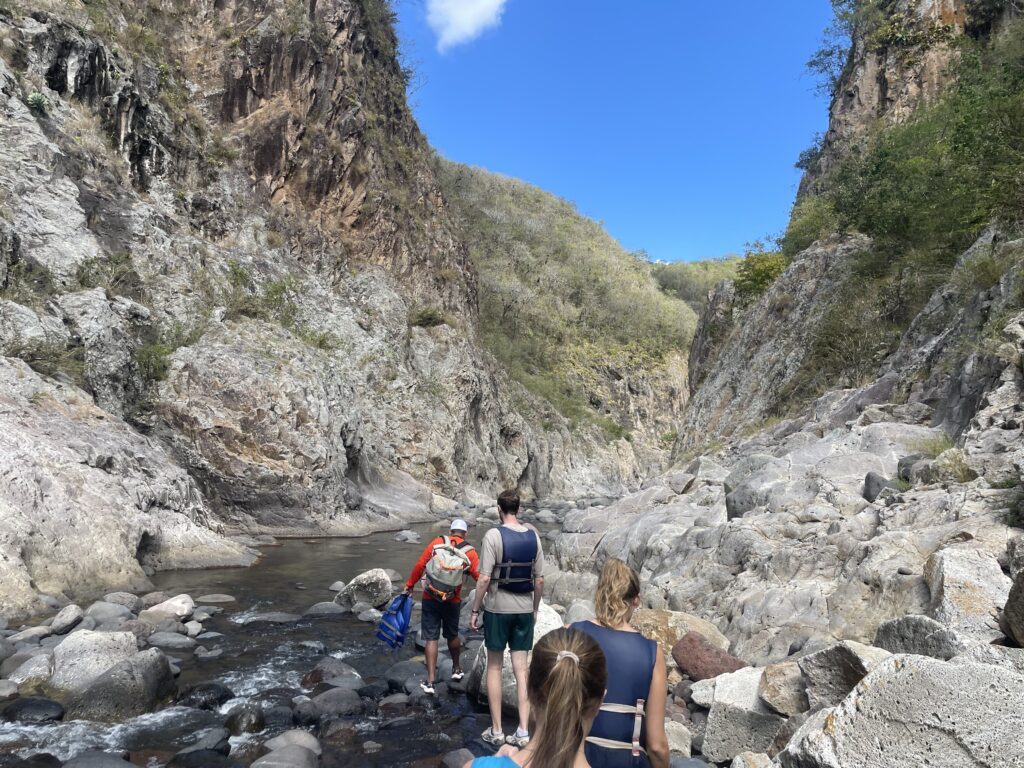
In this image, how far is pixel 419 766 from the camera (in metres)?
5.46

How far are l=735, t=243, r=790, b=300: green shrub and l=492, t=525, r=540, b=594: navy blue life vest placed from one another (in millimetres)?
28082

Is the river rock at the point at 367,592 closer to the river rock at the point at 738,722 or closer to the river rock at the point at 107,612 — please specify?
the river rock at the point at 107,612

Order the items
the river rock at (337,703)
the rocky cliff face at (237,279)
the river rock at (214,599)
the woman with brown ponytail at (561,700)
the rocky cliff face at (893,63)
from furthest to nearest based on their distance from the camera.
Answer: the rocky cliff face at (893,63) < the rocky cliff face at (237,279) < the river rock at (214,599) < the river rock at (337,703) < the woman with brown ponytail at (561,700)

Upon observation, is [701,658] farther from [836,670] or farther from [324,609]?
[324,609]

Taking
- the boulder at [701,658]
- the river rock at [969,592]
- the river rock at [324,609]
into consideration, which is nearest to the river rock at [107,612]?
the river rock at [324,609]

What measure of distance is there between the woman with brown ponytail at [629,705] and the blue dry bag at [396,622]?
4.67 m

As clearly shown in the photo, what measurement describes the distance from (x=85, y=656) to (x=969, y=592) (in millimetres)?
7884

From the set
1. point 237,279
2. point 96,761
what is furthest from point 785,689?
point 237,279

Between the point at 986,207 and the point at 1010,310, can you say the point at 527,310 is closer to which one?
the point at 986,207

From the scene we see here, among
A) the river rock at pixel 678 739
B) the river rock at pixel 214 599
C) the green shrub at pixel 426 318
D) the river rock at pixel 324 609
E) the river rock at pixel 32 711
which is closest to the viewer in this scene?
the river rock at pixel 678 739

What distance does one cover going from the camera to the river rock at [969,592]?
3867mm

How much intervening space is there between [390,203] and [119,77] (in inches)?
618

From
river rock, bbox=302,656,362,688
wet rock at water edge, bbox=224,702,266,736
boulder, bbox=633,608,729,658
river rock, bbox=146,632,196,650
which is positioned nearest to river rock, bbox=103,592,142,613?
river rock, bbox=146,632,196,650

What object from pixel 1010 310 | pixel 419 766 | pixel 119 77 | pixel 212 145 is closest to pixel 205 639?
pixel 419 766
